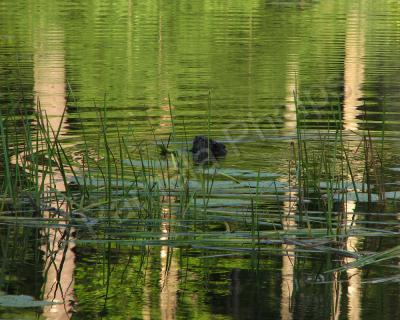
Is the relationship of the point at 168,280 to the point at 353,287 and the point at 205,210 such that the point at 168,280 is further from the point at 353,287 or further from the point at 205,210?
the point at 205,210

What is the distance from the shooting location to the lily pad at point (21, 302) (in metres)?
6.44

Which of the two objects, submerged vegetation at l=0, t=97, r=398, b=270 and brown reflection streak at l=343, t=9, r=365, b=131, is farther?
brown reflection streak at l=343, t=9, r=365, b=131

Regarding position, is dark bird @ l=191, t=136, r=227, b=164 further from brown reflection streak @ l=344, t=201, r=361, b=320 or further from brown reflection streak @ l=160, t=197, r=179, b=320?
brown reflection streak @ l=344, t=201, r=361, b=320

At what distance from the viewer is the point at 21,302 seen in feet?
21.3

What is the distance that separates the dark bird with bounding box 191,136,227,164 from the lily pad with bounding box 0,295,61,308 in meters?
4.99

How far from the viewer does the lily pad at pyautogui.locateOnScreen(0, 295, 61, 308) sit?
6.44 metres

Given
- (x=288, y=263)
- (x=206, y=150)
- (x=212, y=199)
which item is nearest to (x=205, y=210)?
(x=212, y=199)

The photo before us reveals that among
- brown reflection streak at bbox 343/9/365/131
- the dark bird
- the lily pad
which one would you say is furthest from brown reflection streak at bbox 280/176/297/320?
brown reflection streak at bbox 343/9/365/131

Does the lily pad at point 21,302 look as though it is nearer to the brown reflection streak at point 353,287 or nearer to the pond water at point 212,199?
the pond water at point 212,199

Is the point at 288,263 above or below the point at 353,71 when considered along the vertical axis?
above

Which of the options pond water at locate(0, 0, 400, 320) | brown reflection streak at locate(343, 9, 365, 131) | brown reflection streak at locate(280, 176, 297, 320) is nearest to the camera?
brown reflection streak at locate(280, 176, 297, 320)

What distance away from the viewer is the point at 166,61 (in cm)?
2409

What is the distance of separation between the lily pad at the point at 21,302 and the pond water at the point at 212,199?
0.16 feet

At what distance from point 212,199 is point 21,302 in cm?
303
